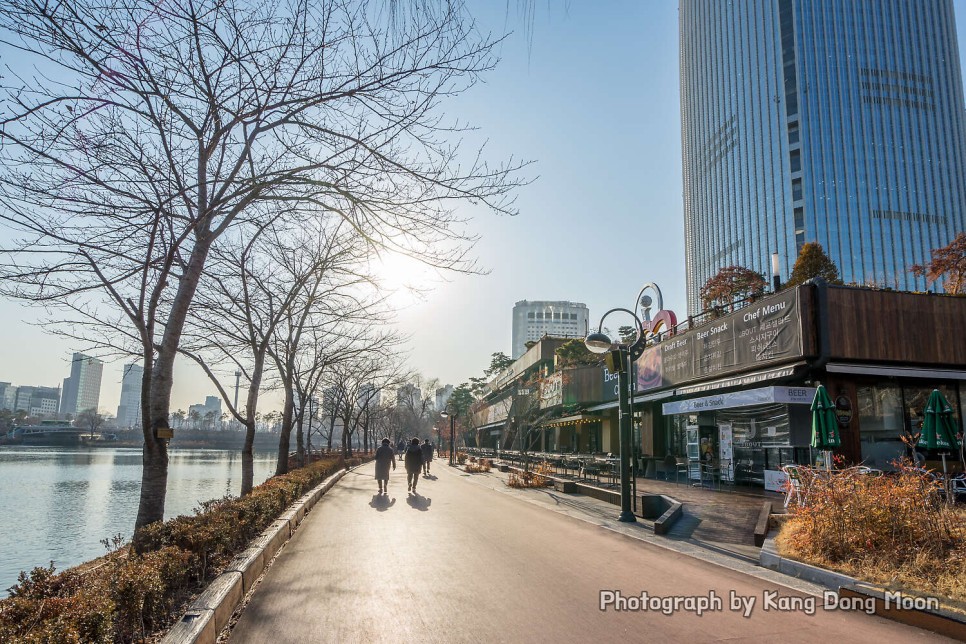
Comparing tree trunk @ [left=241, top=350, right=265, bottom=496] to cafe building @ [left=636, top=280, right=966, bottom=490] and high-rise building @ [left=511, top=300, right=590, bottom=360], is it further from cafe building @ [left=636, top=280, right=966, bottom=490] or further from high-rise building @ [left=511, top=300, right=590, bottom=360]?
high-rise building @ [left=511, top=300, right=590, bottom=360]

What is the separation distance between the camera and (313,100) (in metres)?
6.88

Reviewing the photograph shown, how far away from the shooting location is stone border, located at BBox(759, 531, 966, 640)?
4.65m

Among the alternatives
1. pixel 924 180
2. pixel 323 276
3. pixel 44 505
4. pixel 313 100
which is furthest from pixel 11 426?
pixel 924 180

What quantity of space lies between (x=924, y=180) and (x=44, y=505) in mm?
108010

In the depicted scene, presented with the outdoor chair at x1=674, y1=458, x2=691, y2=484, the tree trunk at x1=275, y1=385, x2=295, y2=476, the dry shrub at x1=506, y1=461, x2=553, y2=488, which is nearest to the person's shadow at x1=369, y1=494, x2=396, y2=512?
the dry shrub at x1=506, y1=461, x2=553, y2=488

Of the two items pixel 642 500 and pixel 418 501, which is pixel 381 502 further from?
pixel 642 500

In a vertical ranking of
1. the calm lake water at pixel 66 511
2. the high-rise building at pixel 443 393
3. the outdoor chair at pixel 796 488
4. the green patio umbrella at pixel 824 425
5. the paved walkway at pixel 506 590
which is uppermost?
the high-rise building at pixel 443 393

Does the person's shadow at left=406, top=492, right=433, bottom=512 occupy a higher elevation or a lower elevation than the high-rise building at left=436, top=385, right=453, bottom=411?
lower

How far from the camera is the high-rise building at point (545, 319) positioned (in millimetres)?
158375

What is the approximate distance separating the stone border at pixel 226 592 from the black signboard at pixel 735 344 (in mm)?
13154

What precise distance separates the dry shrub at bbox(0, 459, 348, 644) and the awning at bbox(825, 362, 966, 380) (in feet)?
46.3

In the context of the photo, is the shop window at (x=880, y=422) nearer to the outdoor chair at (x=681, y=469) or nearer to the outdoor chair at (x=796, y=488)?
the outdoor chair at (x=796, y=488)

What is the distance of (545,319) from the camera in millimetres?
170625

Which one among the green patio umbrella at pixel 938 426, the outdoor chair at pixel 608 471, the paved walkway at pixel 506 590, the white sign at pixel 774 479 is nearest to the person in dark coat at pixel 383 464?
the paved walkway at pixel 506 590
